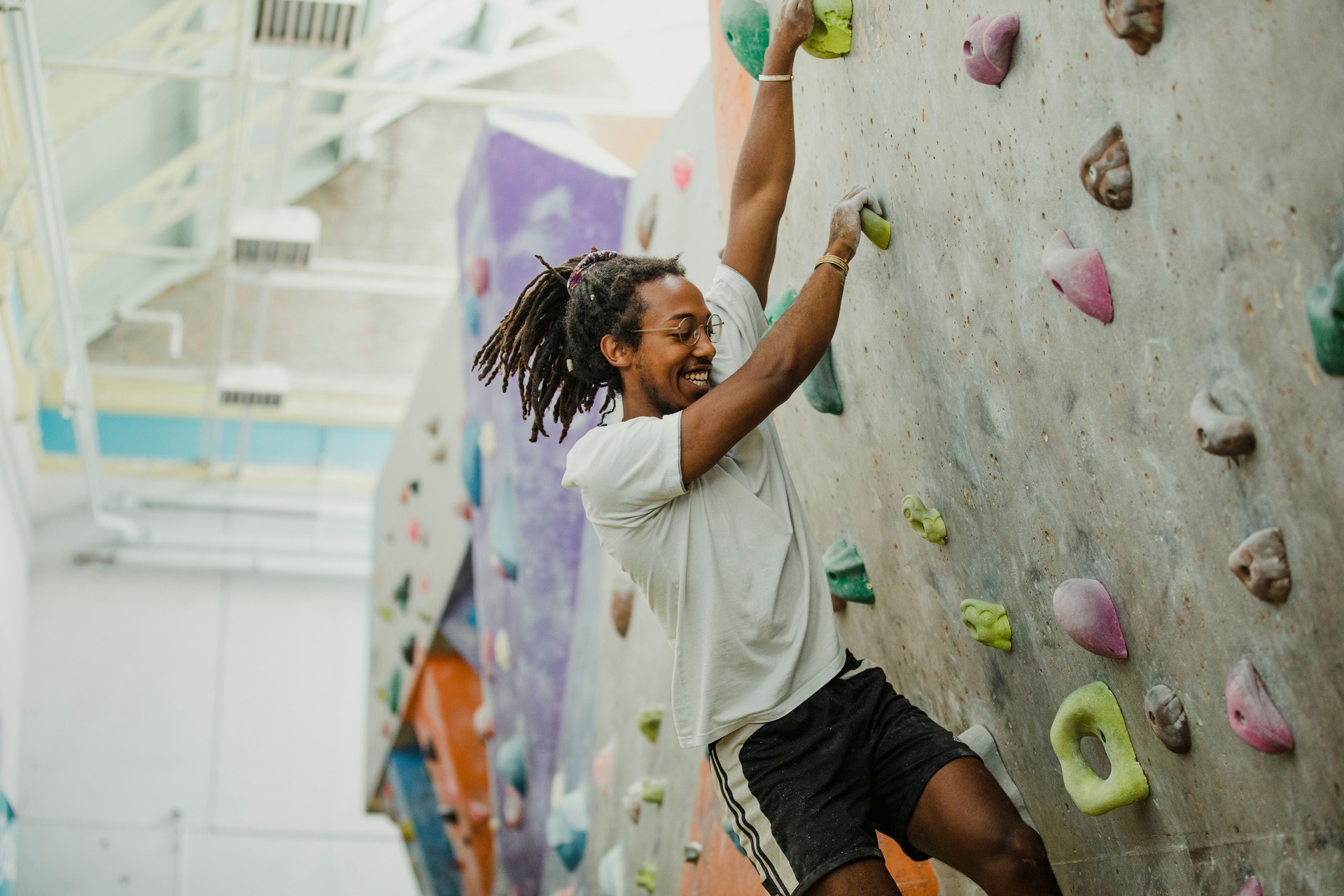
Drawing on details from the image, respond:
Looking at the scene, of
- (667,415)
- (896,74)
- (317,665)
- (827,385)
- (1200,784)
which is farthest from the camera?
(317,665)

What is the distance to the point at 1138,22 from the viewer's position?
4.58 feet

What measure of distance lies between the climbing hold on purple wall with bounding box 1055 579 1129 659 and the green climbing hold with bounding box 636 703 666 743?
150 centimetres

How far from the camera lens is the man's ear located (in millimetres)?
1874

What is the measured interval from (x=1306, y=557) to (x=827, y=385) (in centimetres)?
106

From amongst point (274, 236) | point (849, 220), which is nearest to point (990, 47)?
point (849, 220)

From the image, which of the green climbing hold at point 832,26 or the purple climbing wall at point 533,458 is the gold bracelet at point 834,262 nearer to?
the green climbing hold at point 832,26

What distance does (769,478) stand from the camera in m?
1.89

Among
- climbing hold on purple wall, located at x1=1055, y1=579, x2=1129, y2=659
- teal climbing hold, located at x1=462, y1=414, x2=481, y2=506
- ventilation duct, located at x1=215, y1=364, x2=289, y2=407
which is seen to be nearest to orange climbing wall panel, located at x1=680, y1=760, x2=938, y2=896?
climbing hold on purple wall, located at x1=1055, y1=579, x2=1129, y2=659

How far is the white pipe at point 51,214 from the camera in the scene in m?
4.69

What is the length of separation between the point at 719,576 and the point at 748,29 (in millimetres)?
950

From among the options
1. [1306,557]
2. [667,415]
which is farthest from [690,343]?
[1306,557]

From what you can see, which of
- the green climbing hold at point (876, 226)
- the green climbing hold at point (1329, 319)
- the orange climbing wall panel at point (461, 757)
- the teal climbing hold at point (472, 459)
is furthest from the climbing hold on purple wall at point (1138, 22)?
the orange climbing wall panel at point (461, 757)

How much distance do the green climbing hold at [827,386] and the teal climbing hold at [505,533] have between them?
192 cm

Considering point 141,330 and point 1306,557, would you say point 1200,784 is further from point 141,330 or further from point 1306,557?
point 141,330
